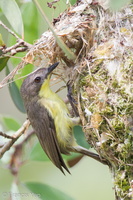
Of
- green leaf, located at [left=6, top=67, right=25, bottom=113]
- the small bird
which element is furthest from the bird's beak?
green leaf, located at [left=6, top=67, right=25, bottom=113]

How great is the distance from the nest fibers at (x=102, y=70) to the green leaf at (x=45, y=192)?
596mm

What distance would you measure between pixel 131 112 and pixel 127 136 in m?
0.18

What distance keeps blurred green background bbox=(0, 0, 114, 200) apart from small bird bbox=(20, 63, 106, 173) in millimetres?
203

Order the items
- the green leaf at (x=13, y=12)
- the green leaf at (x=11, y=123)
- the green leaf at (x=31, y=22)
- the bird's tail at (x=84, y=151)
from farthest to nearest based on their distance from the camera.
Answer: the green leaf at (x=11, y=123) < the green leaf at (x=31, y=22) < the bird's tail at (x=84, y=151) < the green leaf at (x=13, y=12)

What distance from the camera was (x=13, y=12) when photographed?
3.62 m

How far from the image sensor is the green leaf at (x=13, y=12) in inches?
141

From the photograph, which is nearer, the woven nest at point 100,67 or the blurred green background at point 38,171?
the woven nest at point 100,67

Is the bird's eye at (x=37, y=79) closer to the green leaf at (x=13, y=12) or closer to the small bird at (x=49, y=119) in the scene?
the small bird at (x=49, y=119)

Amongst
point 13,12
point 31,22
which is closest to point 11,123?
point 31,22

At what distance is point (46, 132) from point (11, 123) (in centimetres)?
40

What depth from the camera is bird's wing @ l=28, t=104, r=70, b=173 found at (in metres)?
3.84

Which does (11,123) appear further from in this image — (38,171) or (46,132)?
(38,171)

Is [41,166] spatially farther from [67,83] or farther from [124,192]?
[124,192]

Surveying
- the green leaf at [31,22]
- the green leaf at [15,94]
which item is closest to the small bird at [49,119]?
the green leaf at [15,94]
